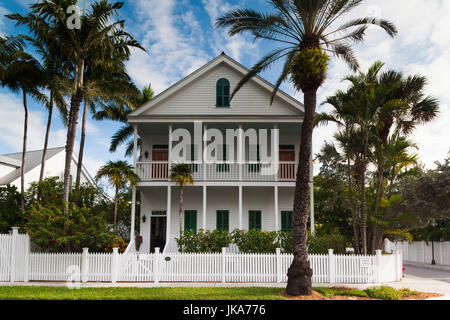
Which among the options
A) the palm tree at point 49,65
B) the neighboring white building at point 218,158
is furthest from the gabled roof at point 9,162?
the neighboring white building at point 218,158

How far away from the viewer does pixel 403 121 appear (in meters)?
17.1

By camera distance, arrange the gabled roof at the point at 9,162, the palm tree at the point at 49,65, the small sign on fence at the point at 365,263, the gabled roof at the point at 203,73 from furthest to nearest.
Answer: the gabled roof at the point at 9,162 → the gabled roof at the point at 203,73 → the palm tree at the point at 49,65 → the small sign on fence at the point at 365,263

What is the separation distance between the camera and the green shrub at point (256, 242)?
46.6 feet

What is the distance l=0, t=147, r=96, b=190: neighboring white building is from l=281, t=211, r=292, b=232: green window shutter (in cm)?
1425

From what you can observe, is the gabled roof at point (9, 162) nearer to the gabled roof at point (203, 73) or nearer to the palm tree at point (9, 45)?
the palm tree at point (9, 45)

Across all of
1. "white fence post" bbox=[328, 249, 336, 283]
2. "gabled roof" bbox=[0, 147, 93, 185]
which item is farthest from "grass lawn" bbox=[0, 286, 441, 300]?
"gabled roof" bbox=[0, 147, 93, 185]

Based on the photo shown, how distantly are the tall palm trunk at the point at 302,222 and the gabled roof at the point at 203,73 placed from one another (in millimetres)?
6118

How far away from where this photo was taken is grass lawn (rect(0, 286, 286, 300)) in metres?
9.94

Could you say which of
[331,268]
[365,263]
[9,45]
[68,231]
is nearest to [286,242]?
[331,268]

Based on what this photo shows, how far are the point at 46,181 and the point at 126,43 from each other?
8.90m

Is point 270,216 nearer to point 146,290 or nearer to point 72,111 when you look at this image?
point 146,290

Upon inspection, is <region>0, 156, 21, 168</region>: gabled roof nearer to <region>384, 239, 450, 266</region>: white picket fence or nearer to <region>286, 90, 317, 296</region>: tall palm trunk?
<region>286, 90, 317, 296</region>: tall palm trunk

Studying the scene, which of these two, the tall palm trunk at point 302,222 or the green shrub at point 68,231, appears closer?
the tall palm trunk at point 302,222

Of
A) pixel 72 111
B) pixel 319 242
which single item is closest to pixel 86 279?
pixel 72 111
